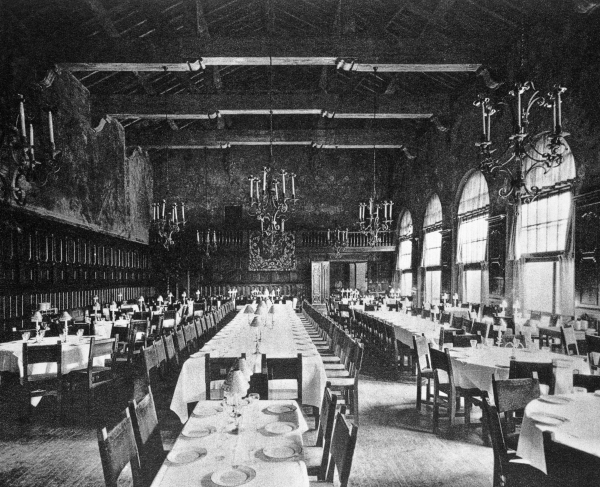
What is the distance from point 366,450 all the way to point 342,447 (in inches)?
96.7

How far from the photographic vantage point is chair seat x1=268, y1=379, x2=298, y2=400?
4738 millimetres

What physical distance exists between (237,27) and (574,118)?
7.84 metres

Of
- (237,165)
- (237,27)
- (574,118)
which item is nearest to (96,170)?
(237,27)

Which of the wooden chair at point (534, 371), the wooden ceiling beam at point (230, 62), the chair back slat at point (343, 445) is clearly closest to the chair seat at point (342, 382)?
the wooden chair at point (534, 371)

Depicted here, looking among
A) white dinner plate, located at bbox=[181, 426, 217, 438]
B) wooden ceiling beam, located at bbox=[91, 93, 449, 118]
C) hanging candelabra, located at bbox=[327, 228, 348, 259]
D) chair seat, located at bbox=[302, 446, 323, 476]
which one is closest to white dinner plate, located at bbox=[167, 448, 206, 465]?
white dinner plate, located at bbox=[181, 426, 217, 438]

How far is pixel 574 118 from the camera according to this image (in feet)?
24.9

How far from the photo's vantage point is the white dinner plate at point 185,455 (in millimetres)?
2251

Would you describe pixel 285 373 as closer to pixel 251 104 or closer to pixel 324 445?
pixel 324 445

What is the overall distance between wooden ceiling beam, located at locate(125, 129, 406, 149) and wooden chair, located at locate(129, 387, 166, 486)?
13681 millimetres

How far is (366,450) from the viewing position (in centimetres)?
449

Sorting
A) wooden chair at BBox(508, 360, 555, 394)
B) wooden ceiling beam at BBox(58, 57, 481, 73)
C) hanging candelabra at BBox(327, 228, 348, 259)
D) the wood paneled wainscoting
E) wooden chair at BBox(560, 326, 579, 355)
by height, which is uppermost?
wooden ceiling beam at BBox(58, 57, 481, 73)

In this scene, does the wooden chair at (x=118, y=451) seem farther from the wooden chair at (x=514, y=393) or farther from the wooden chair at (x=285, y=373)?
the wooden chair at (x=514, y=393)

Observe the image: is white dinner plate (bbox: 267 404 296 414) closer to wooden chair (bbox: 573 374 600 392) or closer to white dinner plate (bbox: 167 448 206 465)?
white dinner plate (bbox: 167 448 206 465)

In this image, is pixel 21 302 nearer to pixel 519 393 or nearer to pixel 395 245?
pixel 519 393
